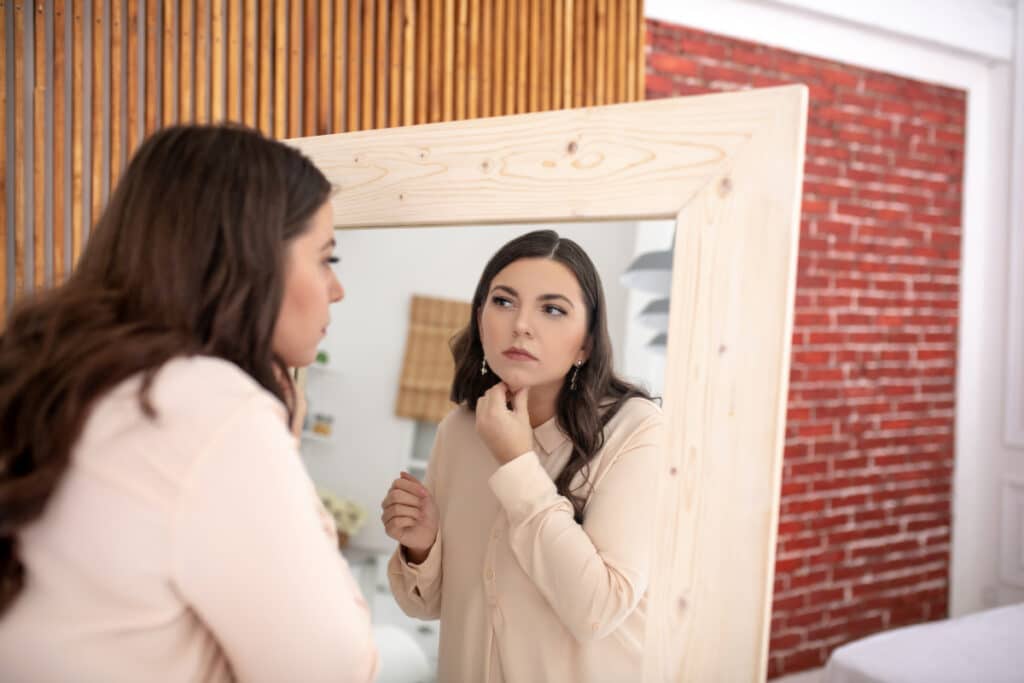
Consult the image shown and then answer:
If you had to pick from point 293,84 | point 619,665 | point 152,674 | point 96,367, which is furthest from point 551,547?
point 293,84

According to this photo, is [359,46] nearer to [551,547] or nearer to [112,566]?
[551,547]

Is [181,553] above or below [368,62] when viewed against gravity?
below

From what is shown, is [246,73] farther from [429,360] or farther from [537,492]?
[537,492]

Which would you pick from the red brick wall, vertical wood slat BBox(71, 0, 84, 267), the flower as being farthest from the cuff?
the red brick wall

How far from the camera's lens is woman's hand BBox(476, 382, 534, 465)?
4.37 feet

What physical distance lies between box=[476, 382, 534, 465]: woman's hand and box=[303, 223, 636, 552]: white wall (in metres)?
0.18

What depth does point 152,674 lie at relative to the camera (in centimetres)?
94

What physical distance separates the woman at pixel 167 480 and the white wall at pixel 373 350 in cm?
47

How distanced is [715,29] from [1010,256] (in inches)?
79.8

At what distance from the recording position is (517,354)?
1.36 m

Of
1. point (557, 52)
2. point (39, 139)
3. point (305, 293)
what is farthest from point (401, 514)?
point (557, 52)

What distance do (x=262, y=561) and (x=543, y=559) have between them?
49cm

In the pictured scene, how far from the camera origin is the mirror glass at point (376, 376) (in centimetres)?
147

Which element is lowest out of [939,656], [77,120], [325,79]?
[939,656]
